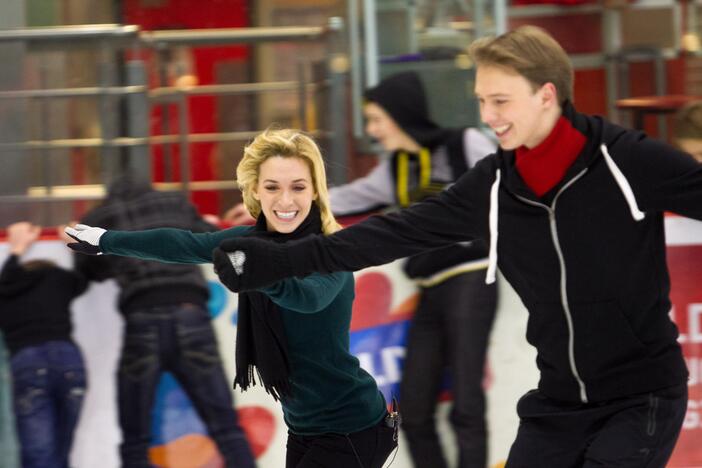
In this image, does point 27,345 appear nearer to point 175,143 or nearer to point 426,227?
point 175,143

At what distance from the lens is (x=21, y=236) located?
546 cm

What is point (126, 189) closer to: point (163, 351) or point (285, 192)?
point (163, 351)

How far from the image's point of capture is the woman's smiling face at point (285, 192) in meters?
3.49

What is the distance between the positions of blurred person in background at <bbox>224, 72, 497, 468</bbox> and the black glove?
2244 mm

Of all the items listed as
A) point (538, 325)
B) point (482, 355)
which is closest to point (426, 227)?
point (538, 325)

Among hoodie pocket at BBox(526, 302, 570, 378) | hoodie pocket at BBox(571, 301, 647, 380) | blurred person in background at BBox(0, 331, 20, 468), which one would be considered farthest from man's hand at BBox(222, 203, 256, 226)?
hoodie pocket at BBox(571, 301, 647, 380)

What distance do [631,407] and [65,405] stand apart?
286 cm

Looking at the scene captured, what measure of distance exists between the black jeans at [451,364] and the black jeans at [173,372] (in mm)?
706

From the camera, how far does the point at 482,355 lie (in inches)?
211

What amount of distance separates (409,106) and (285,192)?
2137 millimetres

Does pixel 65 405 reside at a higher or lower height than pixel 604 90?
lower

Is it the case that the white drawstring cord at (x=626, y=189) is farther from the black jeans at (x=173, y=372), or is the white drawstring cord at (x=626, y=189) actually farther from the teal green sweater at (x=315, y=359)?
the black jeans at (x=173, y=372)

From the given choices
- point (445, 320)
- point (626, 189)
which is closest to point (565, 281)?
point (626, 189)

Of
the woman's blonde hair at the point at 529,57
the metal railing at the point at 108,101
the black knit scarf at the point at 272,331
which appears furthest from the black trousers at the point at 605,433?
the metal railing at the point at 108,101
